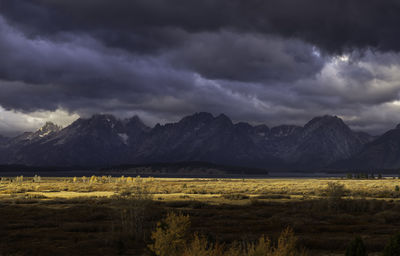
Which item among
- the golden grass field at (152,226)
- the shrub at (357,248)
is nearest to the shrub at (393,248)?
the shrub at (357,248)

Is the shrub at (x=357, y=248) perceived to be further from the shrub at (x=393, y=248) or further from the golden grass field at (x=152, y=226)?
the golden grass field at (x=152, y=226)

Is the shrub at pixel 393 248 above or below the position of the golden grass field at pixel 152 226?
above

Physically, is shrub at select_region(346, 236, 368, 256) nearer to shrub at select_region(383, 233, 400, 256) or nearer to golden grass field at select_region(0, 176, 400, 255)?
shrub at select_region(383, 233, 400, 256)

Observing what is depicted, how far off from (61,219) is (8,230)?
6.01m

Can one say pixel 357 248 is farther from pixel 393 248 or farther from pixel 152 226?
pixel 152 226

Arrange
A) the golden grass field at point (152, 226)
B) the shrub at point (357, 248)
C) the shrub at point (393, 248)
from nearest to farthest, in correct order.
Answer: the shrub at point (357, 248) < the shrub at point (393, 248) < the golden grass field at point (152, 226)

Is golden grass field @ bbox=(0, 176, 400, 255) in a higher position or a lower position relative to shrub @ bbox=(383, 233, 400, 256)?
lower

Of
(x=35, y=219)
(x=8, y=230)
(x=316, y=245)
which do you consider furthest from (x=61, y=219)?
(x=316, y=245)

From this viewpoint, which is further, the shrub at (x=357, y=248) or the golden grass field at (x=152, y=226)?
the golden grass field at (x=152, y=226)

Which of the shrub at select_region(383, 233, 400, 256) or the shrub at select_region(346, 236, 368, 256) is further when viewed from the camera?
the shrub at select_region(383, 233, 400, 256)

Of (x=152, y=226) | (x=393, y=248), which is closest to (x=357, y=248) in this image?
(x=393, y=248)

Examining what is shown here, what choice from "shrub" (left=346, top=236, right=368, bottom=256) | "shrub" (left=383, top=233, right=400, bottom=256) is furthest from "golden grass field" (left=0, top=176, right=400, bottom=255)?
"shrub" (left=346, top=236, right=368, bottom=256)

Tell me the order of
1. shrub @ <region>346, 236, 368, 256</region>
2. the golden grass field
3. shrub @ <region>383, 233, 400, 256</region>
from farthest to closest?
the golden grass field, shrub @ <region>383, 233, 400, 256</region>, shrub @ <region>346, 236, 368, 256</region>

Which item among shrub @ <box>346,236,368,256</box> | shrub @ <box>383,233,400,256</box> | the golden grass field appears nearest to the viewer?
shrub @ <box>346,236,368,256</box>
